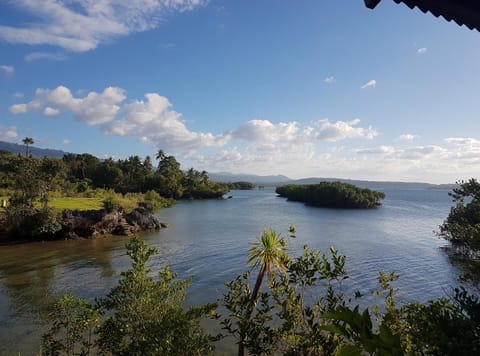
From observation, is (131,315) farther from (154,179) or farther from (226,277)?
(154,179)

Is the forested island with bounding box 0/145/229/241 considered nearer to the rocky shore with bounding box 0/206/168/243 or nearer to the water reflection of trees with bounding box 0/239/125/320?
the rocky shore with bounding box 0/206/168/243

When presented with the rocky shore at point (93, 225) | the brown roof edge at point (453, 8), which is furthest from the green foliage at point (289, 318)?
the rocky shore at point (93, 225)

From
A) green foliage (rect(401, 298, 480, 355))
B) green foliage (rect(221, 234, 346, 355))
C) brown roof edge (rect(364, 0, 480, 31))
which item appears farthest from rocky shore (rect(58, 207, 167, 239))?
brown roof edge (rect(364, 0, 480, 31))

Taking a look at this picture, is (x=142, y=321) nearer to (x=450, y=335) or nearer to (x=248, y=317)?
(x=248, y=317)

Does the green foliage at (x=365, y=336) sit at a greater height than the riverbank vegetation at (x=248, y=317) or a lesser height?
greater

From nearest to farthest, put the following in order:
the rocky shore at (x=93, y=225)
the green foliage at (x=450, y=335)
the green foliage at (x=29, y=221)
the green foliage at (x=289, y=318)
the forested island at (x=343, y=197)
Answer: the green foliage at (x=450, y=335), the green foliage at (x=289, y=318), the green foliage at (x=29, y=221), the rocky shore at (x=93, y=225), the forested island at (x=343, y=197)

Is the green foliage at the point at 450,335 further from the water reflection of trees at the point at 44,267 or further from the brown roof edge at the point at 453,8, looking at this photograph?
the water reflection of trees at the point at 44,267

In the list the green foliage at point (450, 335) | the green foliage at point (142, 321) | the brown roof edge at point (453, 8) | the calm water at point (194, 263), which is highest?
the brown roof edge at point (453, 8)

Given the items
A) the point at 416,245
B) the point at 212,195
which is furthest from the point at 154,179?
the point at 416,245

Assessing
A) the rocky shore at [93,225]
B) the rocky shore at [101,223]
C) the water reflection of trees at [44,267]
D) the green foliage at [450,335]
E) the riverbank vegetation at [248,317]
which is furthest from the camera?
the rocky shore at [101,223]

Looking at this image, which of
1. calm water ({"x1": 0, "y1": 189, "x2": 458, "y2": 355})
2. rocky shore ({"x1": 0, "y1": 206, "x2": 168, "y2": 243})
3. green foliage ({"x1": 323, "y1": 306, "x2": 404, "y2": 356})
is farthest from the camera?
rocky shore ({"x1": 0, "y1": 206, "x2": 168, "y2": 243})

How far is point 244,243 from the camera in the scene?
33750 mm

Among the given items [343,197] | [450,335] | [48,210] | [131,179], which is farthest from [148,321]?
[131,179]

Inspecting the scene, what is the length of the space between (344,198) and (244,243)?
49578 mm
